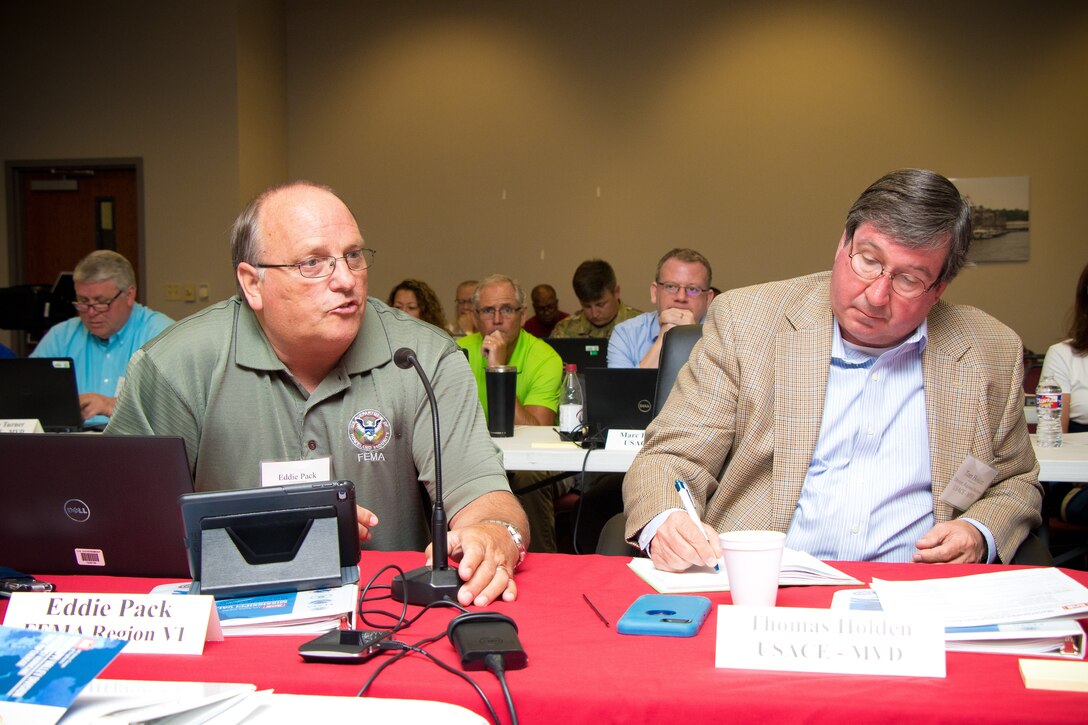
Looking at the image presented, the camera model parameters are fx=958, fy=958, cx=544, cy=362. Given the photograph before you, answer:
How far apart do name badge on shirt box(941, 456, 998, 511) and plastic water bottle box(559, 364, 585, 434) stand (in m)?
1.39

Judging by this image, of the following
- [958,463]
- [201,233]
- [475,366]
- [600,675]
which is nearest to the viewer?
[600,675]

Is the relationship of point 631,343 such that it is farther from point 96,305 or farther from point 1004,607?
point 1004,607

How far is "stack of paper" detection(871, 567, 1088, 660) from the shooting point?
1.13 meters

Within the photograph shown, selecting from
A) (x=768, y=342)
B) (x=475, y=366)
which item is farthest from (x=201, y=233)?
(x=768, y=342)

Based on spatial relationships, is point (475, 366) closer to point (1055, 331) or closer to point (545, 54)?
point (545, 54)

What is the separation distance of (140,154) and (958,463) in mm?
6470

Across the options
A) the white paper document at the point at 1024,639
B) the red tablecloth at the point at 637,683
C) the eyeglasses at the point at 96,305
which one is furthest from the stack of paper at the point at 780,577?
the eyeglasses at the point at 96,305

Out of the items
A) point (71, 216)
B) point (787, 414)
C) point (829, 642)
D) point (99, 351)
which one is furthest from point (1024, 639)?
point (71, 216)

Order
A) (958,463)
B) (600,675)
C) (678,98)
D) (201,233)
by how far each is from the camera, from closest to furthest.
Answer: (600,675) < (958,463) < (201,233) < (678,98)

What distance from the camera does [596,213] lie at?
7.68 metres

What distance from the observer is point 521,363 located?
406cm

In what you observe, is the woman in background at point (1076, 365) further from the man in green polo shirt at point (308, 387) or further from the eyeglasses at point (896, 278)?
the man in green polo shirt at point (308, 387)

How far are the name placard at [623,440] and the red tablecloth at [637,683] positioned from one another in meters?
1.63

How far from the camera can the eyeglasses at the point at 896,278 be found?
181cm
